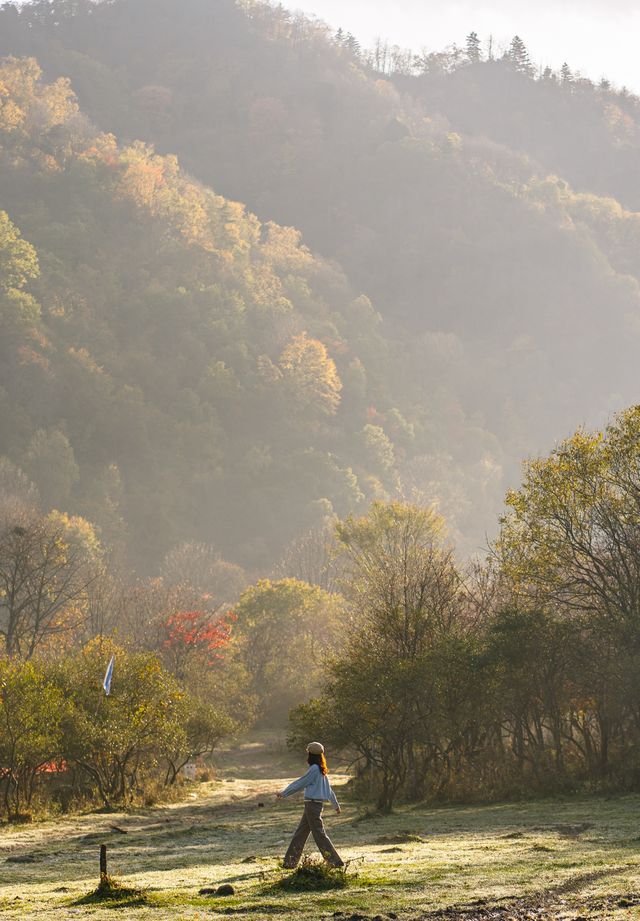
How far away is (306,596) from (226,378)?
89.9 meters

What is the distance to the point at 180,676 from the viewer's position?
6062cm

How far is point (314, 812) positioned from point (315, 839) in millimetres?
412

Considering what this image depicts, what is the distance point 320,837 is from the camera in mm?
16688

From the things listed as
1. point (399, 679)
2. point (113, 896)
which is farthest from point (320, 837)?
point (399, 679)

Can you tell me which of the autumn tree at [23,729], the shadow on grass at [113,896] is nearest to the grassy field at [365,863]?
the shadow on grass at [113,896]

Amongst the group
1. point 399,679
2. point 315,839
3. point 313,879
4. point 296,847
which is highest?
point 399,679

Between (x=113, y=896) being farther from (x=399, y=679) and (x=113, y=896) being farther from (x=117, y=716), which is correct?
(x=117, y=716)

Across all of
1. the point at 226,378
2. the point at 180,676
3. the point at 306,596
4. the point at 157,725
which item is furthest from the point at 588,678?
the point at 226,378

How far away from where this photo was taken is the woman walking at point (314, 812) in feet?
54.6

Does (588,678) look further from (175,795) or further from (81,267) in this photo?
(81,267)

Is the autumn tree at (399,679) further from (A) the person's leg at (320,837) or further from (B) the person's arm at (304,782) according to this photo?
(A) the person's leg at (320,837)

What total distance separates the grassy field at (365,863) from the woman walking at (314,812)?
1.36 feet

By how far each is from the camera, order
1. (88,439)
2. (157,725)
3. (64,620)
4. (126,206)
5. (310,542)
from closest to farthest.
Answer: (157,725), (64,620), (310,542), (88,439), (126,206)

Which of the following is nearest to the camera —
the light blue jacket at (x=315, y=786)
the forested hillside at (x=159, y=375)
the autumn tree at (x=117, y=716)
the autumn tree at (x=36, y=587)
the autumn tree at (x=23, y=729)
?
the light blue jacket at (x=315, y=786)
